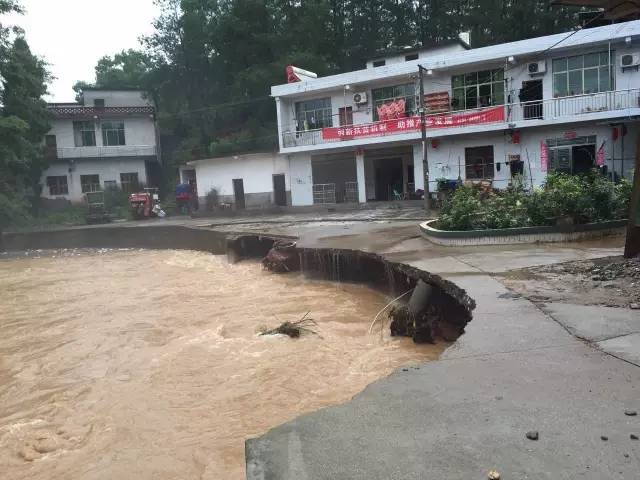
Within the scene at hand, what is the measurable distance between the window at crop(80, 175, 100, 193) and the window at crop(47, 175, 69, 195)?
1071 millimetres

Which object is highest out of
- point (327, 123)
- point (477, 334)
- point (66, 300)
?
point (327, 123)

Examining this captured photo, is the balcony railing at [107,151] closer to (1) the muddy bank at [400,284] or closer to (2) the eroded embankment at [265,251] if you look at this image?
(2) the eroded embankment at [265,251]

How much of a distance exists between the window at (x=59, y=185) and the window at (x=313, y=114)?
57.7ft

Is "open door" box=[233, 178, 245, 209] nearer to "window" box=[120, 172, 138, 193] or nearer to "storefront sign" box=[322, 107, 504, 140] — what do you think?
"storefront sign" box=[322, 107, 504, 140]

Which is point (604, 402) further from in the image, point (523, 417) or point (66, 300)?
point (66, 300)

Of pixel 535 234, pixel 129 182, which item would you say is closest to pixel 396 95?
pixel 535 234

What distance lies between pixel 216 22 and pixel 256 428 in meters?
38.7

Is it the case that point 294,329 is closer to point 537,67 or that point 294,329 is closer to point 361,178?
point 537,67

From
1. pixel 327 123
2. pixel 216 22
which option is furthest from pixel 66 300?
pixel 216 22

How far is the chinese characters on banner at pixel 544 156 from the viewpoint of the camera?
898 inches

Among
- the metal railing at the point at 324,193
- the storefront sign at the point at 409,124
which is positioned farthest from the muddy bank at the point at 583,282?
the metal railing at the point at 324,193

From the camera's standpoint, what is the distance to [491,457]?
3010mm

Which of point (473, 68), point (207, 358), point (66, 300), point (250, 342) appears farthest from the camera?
point (473, 68)

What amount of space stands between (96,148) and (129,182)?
3.10m
